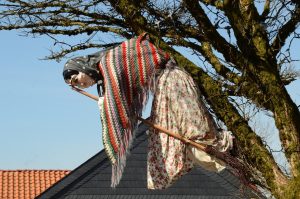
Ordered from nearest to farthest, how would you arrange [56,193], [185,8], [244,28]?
[244,28]
[185,8]
[56,193]

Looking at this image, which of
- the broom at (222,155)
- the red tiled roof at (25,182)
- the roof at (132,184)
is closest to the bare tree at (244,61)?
the broom at (222,155)

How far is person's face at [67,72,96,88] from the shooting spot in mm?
5730

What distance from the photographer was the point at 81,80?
227 inches

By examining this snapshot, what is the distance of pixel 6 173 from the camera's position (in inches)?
957

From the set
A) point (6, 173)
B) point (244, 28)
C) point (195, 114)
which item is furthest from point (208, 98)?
point (6, 173)

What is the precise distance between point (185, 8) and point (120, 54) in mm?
1068

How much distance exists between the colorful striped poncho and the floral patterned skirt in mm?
111

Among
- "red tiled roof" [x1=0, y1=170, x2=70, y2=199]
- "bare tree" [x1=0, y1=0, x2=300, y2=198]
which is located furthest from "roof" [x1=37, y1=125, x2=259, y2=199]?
"bare tree" [x1=0, y1=0, x2=300, y2=198]

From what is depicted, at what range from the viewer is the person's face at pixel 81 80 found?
18.8 feet

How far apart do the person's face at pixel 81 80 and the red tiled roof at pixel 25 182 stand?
1723 cm

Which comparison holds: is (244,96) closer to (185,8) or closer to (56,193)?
(185,8)

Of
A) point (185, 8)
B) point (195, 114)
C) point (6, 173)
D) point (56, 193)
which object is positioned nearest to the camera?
point (195, 114)

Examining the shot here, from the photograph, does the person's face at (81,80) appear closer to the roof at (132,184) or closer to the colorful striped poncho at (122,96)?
the colorful striped poncho at (122,96)

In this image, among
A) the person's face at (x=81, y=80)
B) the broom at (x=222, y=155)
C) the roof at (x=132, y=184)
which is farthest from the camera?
the roof at (x=132, y=184)
